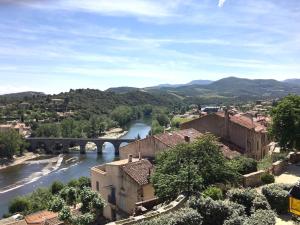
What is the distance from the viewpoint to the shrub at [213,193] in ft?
68.1

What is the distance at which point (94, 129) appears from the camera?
464ft

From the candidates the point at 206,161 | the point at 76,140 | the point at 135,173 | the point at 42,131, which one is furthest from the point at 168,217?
the point at 42,131

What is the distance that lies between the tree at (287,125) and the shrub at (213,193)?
14.9 m

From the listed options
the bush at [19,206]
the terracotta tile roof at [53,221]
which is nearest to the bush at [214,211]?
the terracotta tile roof at [53,221]

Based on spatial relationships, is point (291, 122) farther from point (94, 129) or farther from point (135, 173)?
point (94, 129)

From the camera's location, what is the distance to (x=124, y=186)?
28.4 meters

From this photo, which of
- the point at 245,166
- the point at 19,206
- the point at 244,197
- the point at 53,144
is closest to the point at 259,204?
the point at 244,197

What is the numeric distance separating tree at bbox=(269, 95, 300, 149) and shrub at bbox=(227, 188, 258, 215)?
1557 cm

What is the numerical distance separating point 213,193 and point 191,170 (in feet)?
6.06

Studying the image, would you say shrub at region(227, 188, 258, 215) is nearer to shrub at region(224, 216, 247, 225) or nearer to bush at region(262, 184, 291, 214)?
bush at region(262, 184, 291, 214)

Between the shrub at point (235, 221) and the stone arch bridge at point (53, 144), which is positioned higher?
the shrub at point (235, 221)

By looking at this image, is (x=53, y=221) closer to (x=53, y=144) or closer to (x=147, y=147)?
(x=147, y=147)

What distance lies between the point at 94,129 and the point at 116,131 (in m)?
14.4

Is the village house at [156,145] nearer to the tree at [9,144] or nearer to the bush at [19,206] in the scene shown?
the bush at [19,206]
